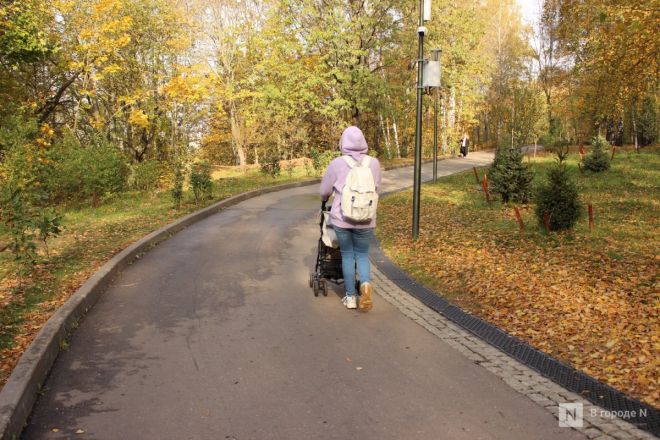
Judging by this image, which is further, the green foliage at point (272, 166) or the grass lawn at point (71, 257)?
the green foliage at point (272, 166)

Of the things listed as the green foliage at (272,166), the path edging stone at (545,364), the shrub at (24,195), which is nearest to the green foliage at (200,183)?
the shrub at (24,195)

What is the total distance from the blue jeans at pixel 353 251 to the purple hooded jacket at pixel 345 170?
0.10m

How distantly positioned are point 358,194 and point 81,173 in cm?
1139

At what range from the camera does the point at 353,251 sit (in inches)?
226

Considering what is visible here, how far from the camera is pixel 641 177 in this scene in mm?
19609

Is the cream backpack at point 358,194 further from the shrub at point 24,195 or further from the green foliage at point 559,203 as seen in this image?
the green foliage at point 559,203

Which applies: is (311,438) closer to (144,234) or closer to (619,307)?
(619,307)

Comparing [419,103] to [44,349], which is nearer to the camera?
[44,349]

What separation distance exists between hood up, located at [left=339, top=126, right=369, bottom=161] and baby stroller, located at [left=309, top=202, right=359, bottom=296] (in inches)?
33.4

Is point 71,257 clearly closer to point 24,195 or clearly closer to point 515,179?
point 24,195

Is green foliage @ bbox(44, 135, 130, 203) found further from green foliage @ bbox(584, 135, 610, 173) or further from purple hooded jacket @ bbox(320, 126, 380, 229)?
green foliage @ bbox(584, 135, 610, 173)

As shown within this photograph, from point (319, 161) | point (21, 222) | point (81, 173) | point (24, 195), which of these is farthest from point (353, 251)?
point (319, 161)

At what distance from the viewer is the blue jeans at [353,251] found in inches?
221

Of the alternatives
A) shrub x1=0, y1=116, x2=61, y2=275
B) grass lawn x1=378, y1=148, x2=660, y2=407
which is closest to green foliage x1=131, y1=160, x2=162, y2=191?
shrub x1=0, y1=116, x2=61, y2=275
